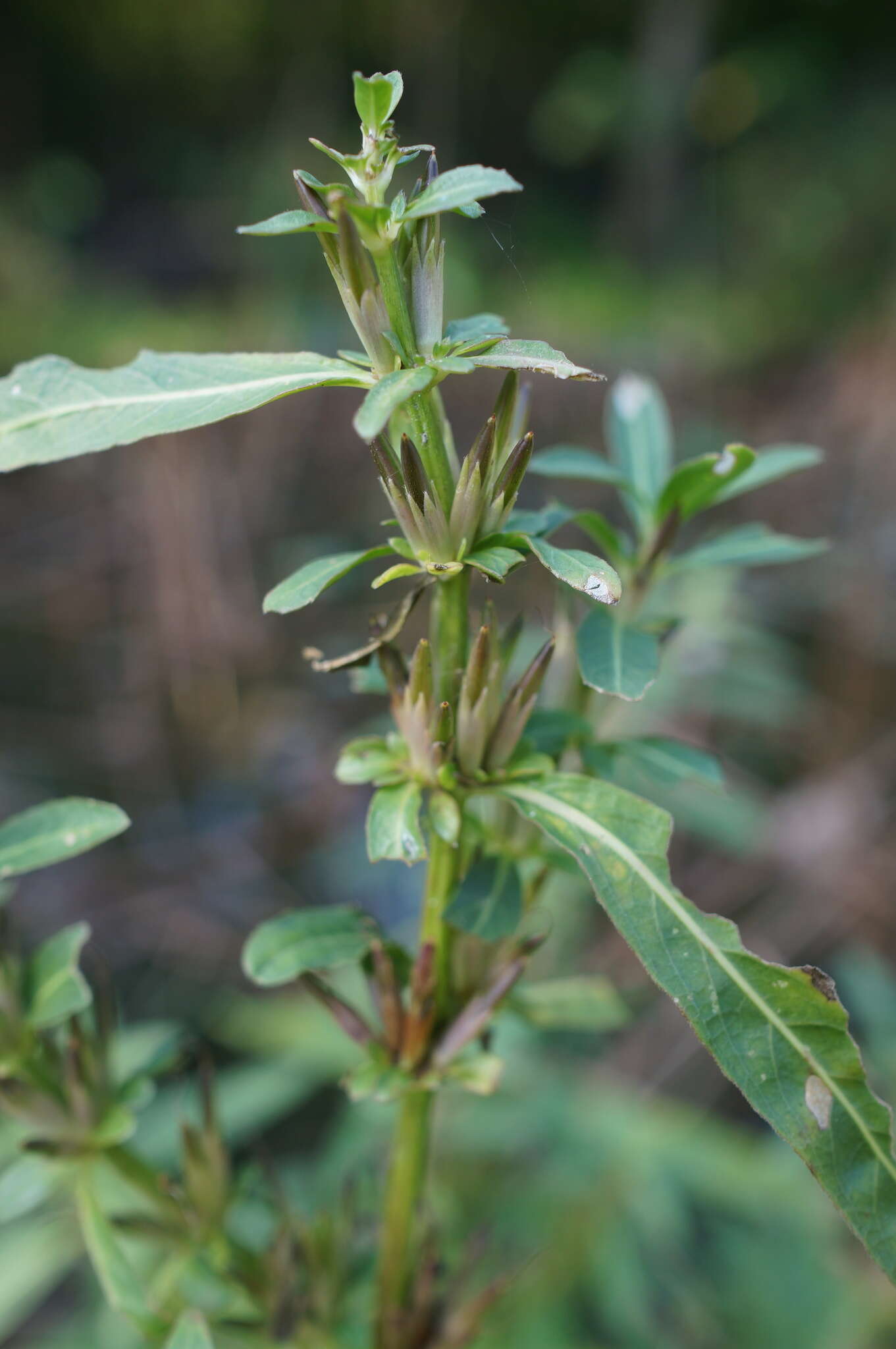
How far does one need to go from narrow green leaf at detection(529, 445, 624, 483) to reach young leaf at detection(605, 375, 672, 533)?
25 mm

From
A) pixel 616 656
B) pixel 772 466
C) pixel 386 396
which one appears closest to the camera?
pixel 386 396

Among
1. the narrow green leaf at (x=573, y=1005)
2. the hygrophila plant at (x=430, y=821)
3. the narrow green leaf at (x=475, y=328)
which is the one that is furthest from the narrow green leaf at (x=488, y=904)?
the narrow green leaf at (x=475, y=328)

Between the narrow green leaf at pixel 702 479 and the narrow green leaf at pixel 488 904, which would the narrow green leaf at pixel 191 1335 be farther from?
the narrow green leaf at pixel 702 479

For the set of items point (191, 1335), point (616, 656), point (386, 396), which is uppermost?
point (386, 396)

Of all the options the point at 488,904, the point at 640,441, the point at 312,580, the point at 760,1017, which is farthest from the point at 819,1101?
the point at 640,441

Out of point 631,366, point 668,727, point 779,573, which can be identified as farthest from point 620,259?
point 668,727

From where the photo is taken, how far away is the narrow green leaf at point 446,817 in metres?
0.34

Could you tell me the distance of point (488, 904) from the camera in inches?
14.4

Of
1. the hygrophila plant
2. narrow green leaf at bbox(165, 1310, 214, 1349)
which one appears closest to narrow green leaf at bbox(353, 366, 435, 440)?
the hygrophila plant

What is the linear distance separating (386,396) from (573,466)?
201mm

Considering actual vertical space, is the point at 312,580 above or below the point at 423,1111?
above

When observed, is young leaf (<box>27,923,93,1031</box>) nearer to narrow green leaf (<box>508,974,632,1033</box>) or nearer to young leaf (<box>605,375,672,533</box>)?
narrow green leaf (<box>508,974,632,1033</box>)

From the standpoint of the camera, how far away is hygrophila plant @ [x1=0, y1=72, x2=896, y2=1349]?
0.97 ft

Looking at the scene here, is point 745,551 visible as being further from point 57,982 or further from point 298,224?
point 57,982
